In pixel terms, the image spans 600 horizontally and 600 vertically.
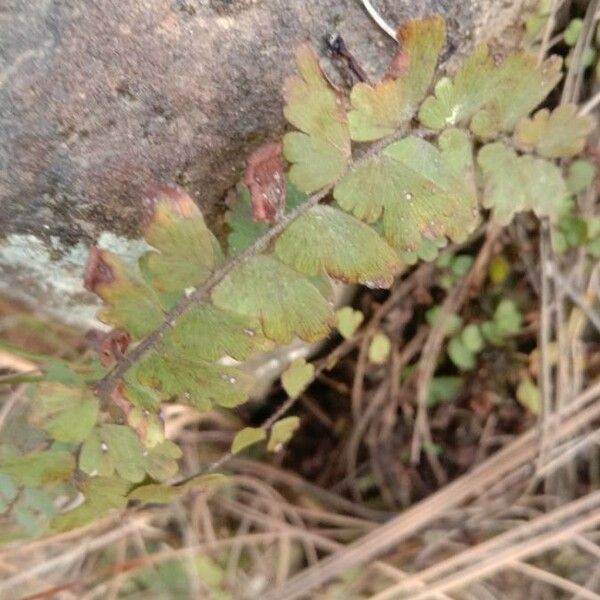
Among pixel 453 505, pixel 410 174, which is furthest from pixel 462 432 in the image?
pixel 410 174

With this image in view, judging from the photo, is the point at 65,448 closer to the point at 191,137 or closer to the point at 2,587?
the point at 191,137

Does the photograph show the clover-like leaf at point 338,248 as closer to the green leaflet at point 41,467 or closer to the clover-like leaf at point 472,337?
the green leaflet at point 41,467

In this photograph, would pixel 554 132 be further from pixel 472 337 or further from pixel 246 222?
pixel 472 337

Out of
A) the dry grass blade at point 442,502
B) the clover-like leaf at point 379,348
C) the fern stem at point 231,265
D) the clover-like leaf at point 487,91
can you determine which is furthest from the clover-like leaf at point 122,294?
the dry grass blade at point 442,502

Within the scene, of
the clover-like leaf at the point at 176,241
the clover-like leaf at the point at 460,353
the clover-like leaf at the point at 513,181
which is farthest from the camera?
the clover-like leaf at the point at 460,353

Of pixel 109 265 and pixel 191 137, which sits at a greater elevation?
pixel 191 137

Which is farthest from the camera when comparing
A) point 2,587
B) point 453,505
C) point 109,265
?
point 453,505
